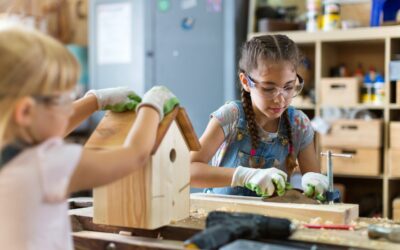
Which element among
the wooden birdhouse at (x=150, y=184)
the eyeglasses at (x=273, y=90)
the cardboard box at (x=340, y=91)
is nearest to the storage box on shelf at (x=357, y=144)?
the cardboard box at (x=340, y=91)

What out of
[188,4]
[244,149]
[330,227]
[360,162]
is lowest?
[360,162]

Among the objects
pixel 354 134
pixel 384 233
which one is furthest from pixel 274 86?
pixel 354 134

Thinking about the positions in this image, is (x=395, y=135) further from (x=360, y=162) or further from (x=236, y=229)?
(x=236, y=229)

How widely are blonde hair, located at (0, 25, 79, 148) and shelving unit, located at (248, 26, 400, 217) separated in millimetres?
2973

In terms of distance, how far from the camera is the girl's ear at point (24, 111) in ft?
3.34

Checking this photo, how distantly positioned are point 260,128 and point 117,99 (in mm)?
703

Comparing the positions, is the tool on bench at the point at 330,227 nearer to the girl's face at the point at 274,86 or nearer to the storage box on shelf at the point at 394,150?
the girl's face at the point at 274,86

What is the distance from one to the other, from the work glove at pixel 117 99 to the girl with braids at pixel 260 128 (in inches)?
17.6

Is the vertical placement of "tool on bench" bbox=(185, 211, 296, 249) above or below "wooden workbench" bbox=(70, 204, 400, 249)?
above

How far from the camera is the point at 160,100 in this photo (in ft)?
4.45

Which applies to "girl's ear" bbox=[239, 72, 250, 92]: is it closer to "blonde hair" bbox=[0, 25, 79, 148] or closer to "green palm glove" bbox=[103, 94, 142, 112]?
"green palm glove" bbox=[103, 94, 142, 112]

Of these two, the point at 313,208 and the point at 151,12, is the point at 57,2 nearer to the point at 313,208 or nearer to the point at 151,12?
the point at 151,12

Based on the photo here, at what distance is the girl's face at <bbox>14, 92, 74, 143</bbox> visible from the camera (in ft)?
3.41

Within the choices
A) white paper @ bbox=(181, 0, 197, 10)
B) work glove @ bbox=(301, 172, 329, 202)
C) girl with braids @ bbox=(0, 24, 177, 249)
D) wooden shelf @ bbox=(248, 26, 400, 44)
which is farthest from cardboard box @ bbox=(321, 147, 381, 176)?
girl with braids @ bbox=(0, 24, 177, 249)
